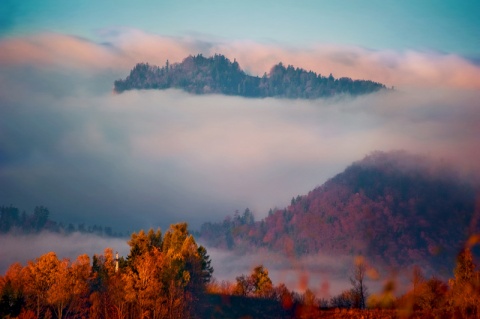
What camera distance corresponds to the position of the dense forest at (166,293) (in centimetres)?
12525

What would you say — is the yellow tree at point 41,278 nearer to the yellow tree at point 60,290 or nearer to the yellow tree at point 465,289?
the yellow tree at point 60,290

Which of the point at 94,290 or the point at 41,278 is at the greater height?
the point at 41,278

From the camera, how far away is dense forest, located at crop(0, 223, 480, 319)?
411 ft

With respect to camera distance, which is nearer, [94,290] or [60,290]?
[60,290]

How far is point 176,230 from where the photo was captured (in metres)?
157

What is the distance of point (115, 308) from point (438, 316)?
55.0 metres

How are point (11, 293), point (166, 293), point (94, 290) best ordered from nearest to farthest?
point (11, 293), point (166, 293), point (94, 290)

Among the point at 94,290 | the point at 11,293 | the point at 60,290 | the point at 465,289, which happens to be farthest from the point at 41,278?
the point at 465,289

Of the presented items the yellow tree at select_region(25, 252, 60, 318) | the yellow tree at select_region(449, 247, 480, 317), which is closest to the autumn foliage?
the yellow tree at select_region(25, 252, 60, 318)

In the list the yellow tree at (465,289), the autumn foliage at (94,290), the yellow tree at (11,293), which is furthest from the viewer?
the yellow tree at (465,289)

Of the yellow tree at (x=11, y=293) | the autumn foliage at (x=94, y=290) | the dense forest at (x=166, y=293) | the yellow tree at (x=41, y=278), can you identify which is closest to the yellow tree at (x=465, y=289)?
the dense forest at (x=166, y=293)

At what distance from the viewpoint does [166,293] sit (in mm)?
131750

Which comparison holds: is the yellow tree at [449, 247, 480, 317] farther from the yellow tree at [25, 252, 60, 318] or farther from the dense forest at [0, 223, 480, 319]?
the yellow tree at [25, 252, 60, 318]

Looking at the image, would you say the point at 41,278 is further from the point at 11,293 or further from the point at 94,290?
the point at 94,290
